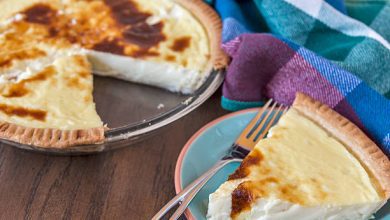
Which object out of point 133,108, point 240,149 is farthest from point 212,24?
point 240,149

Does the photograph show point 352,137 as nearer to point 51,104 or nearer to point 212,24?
point 212,24

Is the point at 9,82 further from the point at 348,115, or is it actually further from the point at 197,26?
the point at 348,115

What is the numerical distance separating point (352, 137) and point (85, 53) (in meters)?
1.18

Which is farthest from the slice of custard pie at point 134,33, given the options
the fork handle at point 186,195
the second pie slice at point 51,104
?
the fork handle at point 186,195

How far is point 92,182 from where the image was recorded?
1.76 m

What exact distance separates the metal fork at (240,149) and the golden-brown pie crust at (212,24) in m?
0.29

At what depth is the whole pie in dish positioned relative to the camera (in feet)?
5.98

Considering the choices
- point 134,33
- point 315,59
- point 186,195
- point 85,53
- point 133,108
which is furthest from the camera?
point 134,33

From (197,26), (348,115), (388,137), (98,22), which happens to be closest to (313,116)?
(348,115)

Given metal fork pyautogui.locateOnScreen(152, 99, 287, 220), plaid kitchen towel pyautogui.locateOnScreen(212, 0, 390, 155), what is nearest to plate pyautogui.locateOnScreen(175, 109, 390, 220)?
metal fork pyautogui.locateOnScreen(152, 99, 287, 220)

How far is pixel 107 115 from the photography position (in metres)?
1.99

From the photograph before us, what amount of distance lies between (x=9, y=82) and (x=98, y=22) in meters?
0.56

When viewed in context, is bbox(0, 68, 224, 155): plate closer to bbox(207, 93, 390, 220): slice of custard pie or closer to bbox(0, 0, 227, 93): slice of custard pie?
bbox(0, 0, 227, 93): slice of custard pie

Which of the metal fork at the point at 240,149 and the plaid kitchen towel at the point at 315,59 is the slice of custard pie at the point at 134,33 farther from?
the metal fork at the point at 240,149
